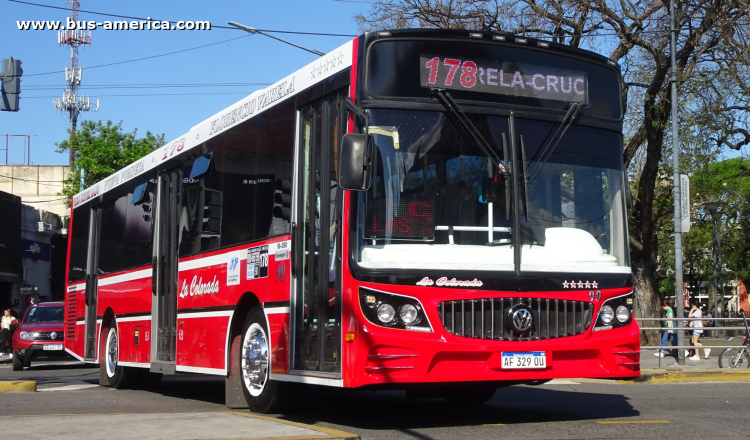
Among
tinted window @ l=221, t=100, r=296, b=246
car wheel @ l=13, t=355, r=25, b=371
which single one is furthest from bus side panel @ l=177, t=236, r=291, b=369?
car wheel @ l=13, t=355, r=25, b=371

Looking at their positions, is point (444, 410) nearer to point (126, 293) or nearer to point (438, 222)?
point (438, 222)

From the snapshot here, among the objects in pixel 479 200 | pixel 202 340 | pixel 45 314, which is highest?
pixel 479 200

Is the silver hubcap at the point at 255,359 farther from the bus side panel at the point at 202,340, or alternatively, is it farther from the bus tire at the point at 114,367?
the bus tire at the point at 114,367

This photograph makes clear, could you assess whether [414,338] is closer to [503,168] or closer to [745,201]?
[503,168]

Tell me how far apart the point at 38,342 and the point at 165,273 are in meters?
12.7

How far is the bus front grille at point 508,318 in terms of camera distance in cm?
827

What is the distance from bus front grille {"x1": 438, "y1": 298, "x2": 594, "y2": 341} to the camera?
827cm

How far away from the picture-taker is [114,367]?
16.0m

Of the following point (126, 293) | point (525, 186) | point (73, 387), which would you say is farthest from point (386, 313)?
point (73, 387)

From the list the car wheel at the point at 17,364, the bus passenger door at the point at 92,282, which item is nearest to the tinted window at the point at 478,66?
the bus passenger door at the point at 92,282

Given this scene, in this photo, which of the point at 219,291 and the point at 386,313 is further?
the point at 219,291

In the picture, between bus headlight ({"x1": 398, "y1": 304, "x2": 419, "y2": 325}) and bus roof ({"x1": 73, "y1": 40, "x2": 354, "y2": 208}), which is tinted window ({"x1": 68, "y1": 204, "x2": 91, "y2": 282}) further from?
bus headlight ({"x1": 398, "y1": 304, "x2": 419, "y2": 325})

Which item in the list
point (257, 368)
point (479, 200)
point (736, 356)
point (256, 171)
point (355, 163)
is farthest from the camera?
point (736, 356)

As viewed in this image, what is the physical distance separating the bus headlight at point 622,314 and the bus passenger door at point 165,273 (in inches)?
241
